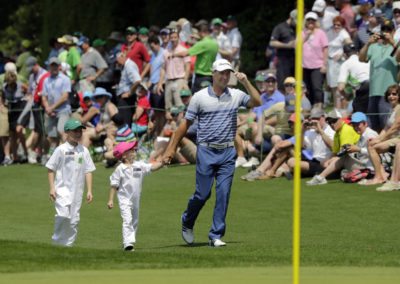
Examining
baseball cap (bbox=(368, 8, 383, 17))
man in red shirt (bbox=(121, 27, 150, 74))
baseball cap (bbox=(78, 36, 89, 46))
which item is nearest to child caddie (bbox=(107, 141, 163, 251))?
baseball cap (bbox=(368, 8, 383, 17))

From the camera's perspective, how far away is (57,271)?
41.5 ft

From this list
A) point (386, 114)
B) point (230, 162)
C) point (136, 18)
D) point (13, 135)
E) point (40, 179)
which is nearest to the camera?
point (230, 162)

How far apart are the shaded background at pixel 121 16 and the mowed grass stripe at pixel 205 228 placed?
10586 millimetres

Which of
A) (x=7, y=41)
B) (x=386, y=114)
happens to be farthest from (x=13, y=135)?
(x=7, y=41)

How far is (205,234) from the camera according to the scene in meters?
17.3

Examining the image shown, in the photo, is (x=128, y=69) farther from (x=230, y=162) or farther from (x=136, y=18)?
(x=136, y=18)

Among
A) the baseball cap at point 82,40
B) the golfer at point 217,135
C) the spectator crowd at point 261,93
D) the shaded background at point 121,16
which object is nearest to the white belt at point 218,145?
the golfer at point 217,135

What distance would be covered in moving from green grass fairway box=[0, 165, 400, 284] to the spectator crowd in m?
0.56

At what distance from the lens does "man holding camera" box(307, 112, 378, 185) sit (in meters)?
20.8

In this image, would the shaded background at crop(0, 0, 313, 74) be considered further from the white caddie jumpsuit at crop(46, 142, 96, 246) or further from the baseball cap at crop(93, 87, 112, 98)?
the white caddie jumpsuit at crop(46, 142, 96, 246)

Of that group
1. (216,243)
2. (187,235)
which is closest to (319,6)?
(187,235)

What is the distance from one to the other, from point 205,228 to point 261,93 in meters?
7.22

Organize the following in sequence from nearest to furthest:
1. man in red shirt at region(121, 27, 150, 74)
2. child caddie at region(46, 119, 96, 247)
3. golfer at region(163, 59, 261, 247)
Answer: golfer at region(163, 59, 261, 247)
child caddie at region(46, 119, 96, 247)
man in red shirt at region(121, 27, 150, 74)

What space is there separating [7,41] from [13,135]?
59.2 feet
